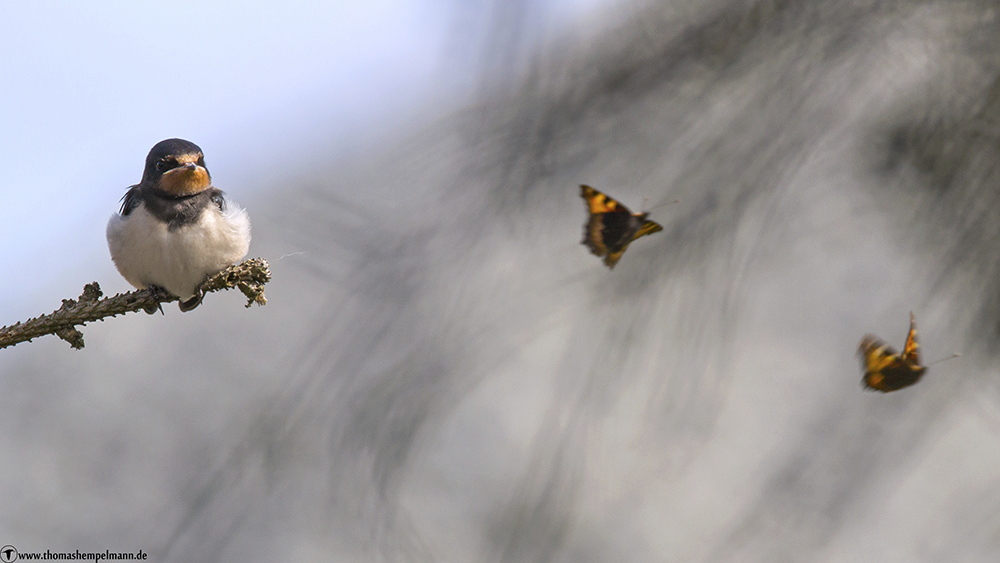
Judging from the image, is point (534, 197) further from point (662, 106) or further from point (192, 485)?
point (192, 485)

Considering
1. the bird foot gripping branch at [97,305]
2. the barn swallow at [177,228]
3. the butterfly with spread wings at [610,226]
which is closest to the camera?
the butterfly with spread wings at [610,226]

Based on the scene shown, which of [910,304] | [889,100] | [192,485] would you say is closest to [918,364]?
[910,304]

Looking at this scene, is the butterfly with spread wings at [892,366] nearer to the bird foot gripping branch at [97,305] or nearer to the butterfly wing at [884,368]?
the butterfly wing at [884,368]

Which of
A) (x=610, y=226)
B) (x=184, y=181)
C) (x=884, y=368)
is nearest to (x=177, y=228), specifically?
(x=184, y=181)

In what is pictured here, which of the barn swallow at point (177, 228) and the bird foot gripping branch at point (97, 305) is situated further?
the barn swallow at point (177, 228)

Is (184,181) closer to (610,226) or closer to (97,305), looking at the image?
(97,305)

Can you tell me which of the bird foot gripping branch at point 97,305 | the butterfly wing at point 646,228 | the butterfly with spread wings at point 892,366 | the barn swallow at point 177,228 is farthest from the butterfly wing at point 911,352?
the barn swallow at point 177,228
